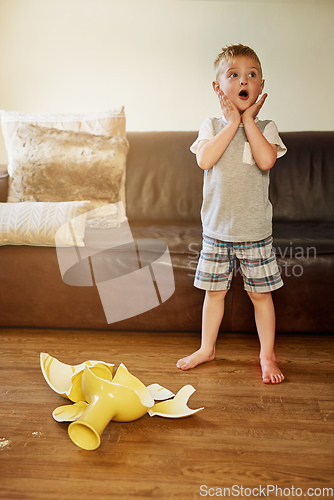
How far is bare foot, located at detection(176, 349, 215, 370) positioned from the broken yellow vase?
280mm

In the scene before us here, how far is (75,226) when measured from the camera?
5.97 feet

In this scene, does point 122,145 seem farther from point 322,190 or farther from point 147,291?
point 322,190

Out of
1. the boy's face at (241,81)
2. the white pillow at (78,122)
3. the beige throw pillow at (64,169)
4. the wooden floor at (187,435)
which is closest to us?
the wooden floor at (187,435)

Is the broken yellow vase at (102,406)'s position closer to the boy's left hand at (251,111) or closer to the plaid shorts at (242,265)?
the plaid shorts at (242,265)

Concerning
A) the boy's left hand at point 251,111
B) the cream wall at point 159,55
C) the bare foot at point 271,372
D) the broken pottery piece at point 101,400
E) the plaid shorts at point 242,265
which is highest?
the cream wall at point 159,55

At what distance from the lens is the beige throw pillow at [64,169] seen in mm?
2104

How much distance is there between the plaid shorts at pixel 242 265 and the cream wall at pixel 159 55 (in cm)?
154

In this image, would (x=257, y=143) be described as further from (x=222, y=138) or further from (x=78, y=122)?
(x=78, y=122)

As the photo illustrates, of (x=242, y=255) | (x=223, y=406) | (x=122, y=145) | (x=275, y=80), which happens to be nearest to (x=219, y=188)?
(x=242, y=255)

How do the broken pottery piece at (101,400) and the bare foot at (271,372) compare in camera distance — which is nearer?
the broken pottery piece at (101,400)

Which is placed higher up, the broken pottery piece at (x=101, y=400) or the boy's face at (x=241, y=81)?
the boy's face at (x=241, y=81)

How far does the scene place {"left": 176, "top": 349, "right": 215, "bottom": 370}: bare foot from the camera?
1.59 m

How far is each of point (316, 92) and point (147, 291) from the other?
178 centimetres

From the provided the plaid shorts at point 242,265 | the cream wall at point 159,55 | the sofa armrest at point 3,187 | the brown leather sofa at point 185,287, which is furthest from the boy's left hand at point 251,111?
the cream wall at point 159,55
